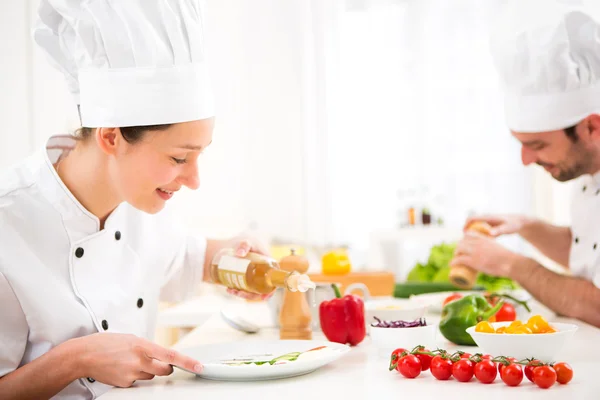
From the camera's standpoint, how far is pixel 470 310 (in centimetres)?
174

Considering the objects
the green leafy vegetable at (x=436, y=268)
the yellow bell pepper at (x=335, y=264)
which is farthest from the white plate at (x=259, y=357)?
the green leafy vegetable at (x=436, y=268)

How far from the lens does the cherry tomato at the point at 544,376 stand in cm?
123

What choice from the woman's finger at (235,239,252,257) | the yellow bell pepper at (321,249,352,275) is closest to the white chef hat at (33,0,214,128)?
the woman's finger at (235,239,252,257)

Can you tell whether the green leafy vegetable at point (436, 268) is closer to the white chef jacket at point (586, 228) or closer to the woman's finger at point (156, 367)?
the white chef jacket at point (586, 228)

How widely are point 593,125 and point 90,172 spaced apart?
61.1 inches

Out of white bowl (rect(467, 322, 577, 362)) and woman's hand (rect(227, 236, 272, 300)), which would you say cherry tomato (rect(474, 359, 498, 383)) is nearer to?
white bowl (rect(467, 322, 577, 362))

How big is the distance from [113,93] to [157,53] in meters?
0.13

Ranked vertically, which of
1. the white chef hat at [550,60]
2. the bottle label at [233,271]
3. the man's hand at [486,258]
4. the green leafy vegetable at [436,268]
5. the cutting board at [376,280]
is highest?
the white chef hat at [550,60]

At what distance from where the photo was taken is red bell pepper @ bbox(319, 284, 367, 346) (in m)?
1.76

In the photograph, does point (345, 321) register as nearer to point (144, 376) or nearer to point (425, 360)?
point (425, 360)

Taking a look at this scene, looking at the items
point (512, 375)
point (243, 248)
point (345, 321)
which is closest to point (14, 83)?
point (243, 248)

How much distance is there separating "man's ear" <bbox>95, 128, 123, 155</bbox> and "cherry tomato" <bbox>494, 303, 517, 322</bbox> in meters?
1.05

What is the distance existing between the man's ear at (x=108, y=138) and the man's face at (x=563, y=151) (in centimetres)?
139

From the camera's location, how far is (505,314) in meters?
1.88
